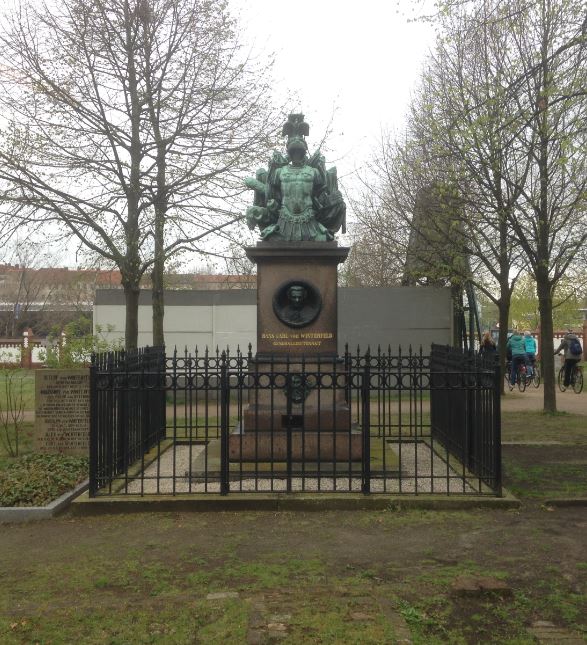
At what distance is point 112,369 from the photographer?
719 centimetres

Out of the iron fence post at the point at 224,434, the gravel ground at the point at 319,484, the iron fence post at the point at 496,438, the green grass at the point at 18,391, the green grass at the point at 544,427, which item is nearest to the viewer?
the iron fence post at the point at 496,438

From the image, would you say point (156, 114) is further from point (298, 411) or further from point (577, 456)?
point (577, 456)

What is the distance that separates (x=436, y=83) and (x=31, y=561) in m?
14.6

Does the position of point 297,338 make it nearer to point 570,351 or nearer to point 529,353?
point 570,351

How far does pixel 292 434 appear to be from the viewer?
801 cm

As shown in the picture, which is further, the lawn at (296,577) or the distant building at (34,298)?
the distant building at (34,298)

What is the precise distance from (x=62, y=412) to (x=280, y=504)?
4.26 meters

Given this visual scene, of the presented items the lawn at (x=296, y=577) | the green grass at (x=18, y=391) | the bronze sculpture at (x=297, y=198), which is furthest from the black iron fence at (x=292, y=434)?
the green grass at (x=18, y=391)

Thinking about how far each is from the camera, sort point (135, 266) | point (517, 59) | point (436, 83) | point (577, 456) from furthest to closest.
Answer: point (436, 83), point (135, 266), point (517, 59), point (577, 456)

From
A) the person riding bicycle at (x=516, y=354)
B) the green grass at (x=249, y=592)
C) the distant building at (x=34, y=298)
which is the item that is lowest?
the green grass at (x=249, y=592)

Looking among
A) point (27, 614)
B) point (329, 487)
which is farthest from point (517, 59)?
point (27, 614)

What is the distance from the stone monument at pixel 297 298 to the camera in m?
8.13

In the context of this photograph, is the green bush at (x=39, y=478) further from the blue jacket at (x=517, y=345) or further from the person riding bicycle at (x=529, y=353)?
the person riding bicycle at (x=529, y=353)

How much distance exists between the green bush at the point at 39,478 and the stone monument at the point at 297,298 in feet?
6.54
